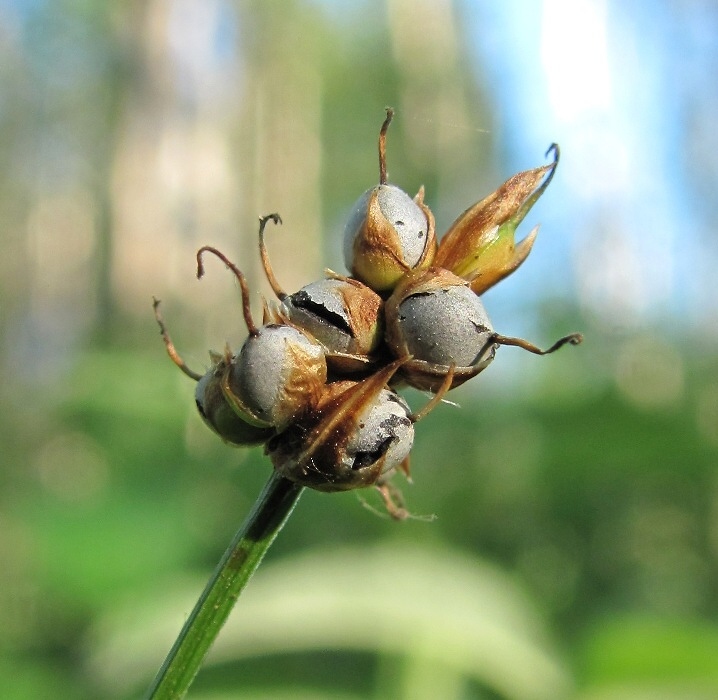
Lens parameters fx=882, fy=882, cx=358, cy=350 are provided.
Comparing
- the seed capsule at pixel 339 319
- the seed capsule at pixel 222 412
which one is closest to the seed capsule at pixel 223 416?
the seed capsule at pixel 222 412

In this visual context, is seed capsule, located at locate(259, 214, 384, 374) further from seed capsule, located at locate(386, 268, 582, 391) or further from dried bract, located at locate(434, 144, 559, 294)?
dried bract, located at locate(434, 144, 559, 294)

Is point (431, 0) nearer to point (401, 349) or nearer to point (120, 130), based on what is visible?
point (120, 130)

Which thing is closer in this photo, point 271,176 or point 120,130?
point 271,176

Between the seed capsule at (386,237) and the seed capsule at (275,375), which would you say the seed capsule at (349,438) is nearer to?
the seed capsule at (275,375)

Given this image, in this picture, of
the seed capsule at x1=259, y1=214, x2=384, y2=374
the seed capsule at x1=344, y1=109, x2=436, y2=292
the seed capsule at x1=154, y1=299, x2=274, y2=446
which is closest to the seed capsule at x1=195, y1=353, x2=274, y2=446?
the seed capsule at x1=154, y1=299, x2=274, y2=446

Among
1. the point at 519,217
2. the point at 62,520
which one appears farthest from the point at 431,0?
the point at 519,217

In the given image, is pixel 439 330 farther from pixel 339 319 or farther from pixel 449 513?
pixel 449 513

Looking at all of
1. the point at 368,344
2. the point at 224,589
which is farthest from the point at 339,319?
the point at 224,589
